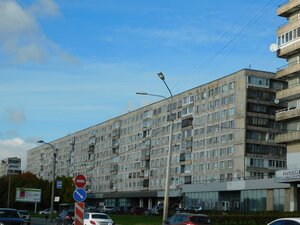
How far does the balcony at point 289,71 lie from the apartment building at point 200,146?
47.7 feet

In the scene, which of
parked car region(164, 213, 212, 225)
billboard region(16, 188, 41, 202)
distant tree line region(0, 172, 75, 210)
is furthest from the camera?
distant tree line region(0, 172, 75, 210)

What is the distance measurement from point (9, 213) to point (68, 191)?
102437 mm

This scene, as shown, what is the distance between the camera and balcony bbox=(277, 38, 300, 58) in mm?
68562

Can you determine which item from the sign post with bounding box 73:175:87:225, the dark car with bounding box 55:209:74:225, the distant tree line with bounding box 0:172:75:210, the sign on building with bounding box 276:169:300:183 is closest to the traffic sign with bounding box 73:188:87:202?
the sign post with bounding box 73:175:87:225

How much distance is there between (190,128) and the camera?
115 metres

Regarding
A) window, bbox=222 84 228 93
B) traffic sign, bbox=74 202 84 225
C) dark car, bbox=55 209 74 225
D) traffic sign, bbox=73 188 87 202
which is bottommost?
dark car, bbox=55 209 74 225

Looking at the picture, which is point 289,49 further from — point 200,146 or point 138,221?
point 200,146

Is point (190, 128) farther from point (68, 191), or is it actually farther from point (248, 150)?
point (68, 191)

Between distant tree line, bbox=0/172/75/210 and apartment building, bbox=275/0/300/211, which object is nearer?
apartment building, bbox=275/0/300/211

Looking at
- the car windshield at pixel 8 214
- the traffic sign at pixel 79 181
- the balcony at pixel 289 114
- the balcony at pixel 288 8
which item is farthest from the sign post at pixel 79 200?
the balcony at pixel 288 8

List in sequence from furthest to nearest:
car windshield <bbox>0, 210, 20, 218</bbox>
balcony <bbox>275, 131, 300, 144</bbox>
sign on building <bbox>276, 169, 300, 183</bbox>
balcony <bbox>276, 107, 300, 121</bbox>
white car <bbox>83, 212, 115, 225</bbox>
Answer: balcony <bbox>276, 107, 300, 121</bbox> < balcony <bbox>275, 131, 300, 144</bbox> < sign on building <bbox>276, 169, 300, 183</bbox> < white car <bbox>83, 212, 115, 225</bbox> < car windshield <bbox>0, 210, 20, 218</bbox>

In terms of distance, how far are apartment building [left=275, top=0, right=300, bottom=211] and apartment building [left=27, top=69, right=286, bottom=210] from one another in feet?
25.5

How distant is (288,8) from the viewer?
2813 inches

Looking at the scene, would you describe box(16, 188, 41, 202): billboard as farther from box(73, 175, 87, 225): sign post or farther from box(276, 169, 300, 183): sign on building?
box(73, 175, 87, 225): sign post
